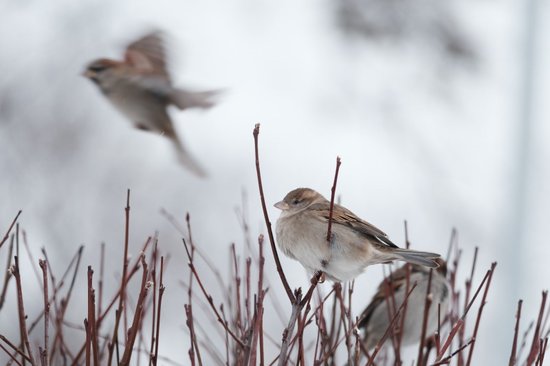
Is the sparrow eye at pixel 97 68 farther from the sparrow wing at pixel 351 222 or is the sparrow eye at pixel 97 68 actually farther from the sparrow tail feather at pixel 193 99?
the sparrow wing at pixel 351 222

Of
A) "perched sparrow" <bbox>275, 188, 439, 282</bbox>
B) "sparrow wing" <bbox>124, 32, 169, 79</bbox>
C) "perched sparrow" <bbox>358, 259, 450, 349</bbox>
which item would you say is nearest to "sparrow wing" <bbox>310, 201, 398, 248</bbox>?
"perched sparrow" <bbox>275, 188, 439, 282</bbox>

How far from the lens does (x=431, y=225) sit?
24.0 ft

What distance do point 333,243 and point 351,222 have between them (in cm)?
11

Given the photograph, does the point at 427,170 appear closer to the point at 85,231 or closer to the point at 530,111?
the point at 530,111

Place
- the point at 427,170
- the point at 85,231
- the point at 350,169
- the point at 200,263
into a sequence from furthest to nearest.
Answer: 1. the point at 427,170
2. the point at 350,169
3. the point at 200,263
4. the point at 85,231

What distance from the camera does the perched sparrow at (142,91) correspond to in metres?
2.58

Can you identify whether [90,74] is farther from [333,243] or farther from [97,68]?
[333,243]

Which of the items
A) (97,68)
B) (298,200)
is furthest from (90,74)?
(298,200)

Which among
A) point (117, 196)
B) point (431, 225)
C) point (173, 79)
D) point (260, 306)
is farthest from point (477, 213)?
point (260, 306)

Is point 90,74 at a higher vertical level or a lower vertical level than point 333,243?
higher

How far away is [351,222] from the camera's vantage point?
5.33ft

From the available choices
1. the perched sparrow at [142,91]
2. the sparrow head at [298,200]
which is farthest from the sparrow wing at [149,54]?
the sparrow head at [298,200]

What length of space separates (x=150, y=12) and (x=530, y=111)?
374 cm

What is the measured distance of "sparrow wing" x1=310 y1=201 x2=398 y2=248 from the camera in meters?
1.56
